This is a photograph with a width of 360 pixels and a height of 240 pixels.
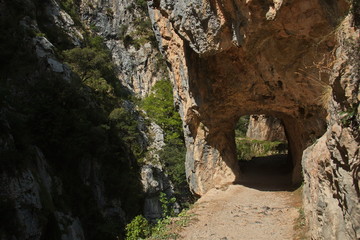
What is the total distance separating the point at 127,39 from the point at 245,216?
35.4m

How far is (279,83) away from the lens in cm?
1011

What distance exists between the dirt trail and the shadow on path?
663 millimetres

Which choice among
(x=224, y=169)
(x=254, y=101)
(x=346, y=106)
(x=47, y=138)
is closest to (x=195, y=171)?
(x=224, y=169)

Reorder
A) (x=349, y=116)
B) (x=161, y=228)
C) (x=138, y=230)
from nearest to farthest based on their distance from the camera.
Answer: (x=349, y=116), (x=161, y=228), (x=138, y=230)

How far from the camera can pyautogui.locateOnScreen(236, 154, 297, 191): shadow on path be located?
1208 centimetres

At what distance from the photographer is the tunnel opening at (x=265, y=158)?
42.3 feet

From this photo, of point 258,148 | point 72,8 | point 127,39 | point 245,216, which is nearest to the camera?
point 245,216

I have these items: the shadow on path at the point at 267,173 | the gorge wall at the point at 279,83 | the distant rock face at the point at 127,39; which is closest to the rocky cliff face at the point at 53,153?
the gorge wall at the point at 279,83

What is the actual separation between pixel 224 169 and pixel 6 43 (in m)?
13.2

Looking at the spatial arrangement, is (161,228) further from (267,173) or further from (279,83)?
(267,173)

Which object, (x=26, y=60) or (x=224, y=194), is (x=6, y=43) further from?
(x=224, y=194)

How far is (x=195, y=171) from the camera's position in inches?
548

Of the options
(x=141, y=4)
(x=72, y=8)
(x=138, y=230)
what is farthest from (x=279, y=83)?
(x=141, y=4)

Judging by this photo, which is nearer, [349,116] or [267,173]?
[349,116]
